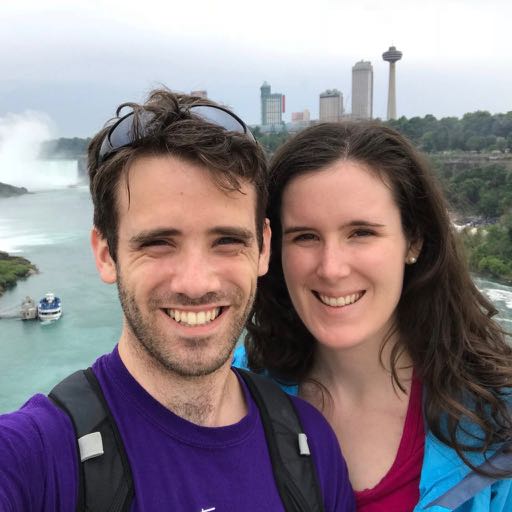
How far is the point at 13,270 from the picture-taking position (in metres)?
12.8

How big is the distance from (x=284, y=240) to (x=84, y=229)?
19.3 m

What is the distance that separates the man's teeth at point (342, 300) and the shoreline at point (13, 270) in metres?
12.0

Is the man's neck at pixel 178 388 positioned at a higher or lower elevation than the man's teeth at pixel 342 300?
lower

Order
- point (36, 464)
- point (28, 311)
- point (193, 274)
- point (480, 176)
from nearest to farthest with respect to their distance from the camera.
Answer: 1. point (36, 464)
2. point (193, 274)
3. point (28, 311)
4. point (480, 176)

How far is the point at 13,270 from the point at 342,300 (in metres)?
13.3

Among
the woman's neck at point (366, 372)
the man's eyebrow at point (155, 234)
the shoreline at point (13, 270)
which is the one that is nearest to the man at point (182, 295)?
the man's eyebrow at point (155, 234)

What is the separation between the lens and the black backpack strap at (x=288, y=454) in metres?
0.68

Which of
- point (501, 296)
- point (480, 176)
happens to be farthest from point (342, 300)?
point (480, 176)

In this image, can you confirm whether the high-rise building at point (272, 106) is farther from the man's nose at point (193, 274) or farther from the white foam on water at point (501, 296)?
the man's nose at point (193, 274)

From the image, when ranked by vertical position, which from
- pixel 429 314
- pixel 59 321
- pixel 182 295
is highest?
pixel 182 295

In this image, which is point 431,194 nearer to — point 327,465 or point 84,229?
point 327,465

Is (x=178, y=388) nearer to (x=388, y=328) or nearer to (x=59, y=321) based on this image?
(x=388, y=328)

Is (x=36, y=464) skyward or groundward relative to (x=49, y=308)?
skyward

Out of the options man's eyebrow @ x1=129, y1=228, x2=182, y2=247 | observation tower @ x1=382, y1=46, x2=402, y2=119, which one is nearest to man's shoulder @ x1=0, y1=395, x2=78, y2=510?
man's eyebrow @ x1=129, y1=228, x2=182, y2=247
